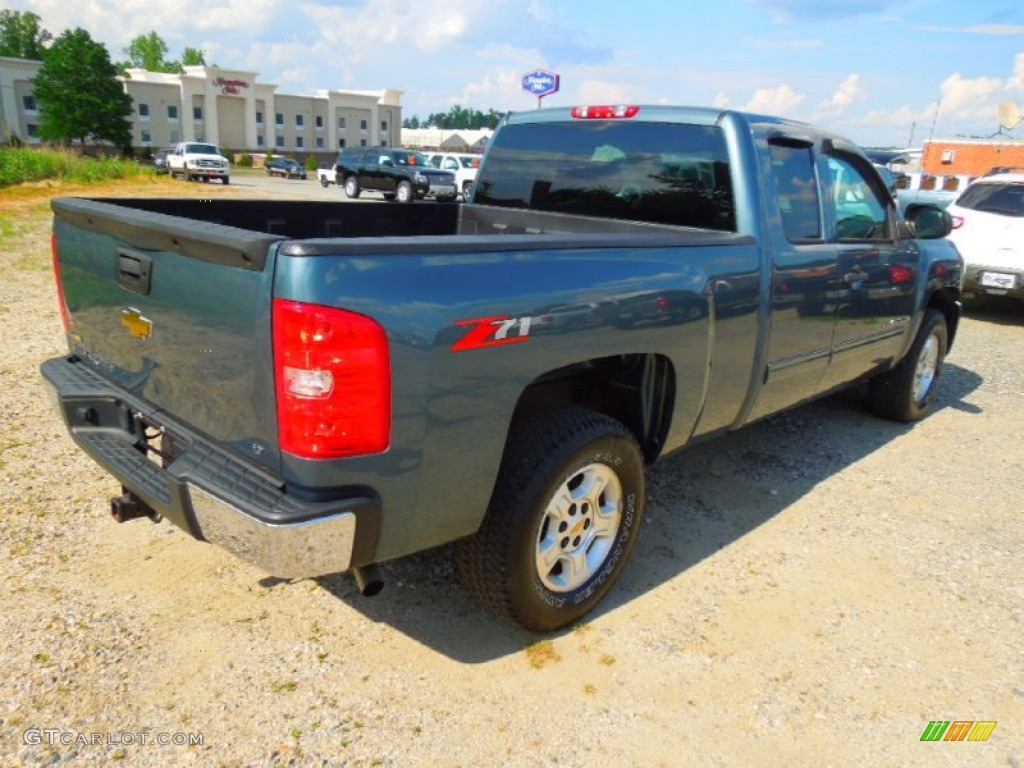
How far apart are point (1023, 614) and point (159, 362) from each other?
12.2 feet

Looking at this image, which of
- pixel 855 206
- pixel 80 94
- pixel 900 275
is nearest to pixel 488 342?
pixel 855 206

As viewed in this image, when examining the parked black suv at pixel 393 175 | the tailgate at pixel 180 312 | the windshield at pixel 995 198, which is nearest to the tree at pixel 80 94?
the parked black suv at pixel 393 175

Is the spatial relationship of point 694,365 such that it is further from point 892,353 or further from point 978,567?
point 892,353

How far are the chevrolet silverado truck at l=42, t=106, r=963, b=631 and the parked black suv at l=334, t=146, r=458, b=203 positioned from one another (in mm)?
22221

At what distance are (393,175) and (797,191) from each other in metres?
24.5

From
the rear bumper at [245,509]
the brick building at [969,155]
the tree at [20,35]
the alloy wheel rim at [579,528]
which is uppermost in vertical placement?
the tree at [20,35]

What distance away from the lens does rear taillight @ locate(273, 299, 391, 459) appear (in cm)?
196

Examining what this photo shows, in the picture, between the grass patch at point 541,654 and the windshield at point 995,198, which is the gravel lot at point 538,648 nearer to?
the grass patch at point 541,654

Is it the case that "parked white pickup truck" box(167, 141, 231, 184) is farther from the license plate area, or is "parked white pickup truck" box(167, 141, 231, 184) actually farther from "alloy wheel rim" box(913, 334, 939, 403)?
"alloy wheel rim" box(913, 334, 939, 403)

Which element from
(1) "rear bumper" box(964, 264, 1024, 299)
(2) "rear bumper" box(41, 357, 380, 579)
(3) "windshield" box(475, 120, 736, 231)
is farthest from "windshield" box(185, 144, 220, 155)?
(2) "rear bumper" box(41, 357, 380, 579)

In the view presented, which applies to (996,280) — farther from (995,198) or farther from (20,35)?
(20,35)

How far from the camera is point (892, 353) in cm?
493

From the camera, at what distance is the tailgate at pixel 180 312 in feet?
6.89

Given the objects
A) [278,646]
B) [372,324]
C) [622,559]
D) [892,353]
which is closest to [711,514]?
[622,559]
